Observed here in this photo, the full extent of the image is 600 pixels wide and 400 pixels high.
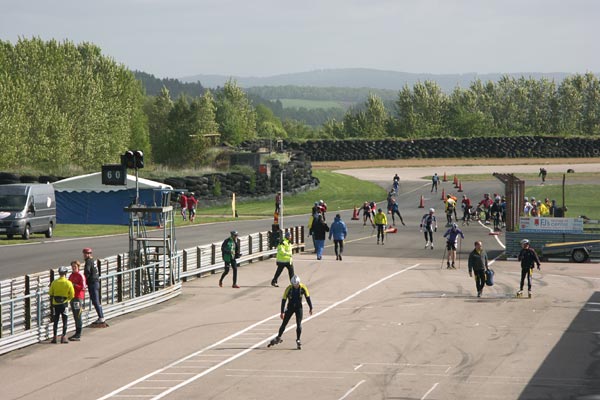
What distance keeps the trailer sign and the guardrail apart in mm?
9907

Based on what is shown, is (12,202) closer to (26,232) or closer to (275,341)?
(26,232)

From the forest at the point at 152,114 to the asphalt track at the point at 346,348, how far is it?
47.6 metres

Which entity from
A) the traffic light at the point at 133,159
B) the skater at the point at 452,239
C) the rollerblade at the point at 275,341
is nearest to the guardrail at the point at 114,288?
the traffic light at the point at 133,159

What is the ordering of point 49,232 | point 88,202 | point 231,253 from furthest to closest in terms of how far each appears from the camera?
point 88,202 → point 49,232 → point 231,253

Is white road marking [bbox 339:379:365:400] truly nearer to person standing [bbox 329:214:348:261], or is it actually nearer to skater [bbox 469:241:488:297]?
skater [bbox 469:241:488:297]

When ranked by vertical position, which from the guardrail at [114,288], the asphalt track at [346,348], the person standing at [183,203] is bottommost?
the asphalt track at [346,348]

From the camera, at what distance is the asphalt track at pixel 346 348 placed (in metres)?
18.0

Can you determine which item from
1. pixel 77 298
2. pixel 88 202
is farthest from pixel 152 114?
pixel 77 298

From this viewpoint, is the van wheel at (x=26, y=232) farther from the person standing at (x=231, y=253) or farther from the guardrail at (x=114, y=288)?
the person standing at (x=231, y=253)

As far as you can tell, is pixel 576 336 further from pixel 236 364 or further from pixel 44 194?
pixel 44 194

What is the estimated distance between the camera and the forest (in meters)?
81.0

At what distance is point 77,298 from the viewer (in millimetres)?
22734

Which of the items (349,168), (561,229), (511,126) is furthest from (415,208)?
(511,126)

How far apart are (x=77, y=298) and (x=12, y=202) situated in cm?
2393
